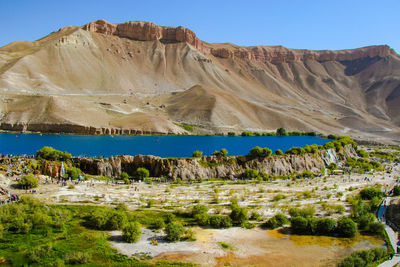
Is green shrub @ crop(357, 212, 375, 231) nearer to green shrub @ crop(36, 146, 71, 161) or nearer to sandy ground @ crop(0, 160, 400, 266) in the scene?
sandy ground @ crop(0, 160, 400, 266)

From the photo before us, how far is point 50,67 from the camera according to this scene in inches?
6762

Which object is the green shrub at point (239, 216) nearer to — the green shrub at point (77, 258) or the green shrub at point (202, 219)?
the green shrub at point (202, 219)

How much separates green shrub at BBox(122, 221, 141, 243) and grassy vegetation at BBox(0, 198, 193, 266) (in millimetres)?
1448

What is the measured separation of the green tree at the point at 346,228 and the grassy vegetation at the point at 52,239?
1623 centimetres

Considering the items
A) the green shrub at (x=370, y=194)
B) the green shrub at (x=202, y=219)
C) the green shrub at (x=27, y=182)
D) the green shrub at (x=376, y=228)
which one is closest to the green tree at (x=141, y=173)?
the green shrub at (x=27, y=182)

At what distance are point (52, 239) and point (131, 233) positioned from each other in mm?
5794

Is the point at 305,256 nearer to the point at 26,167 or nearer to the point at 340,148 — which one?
the point at 26,167

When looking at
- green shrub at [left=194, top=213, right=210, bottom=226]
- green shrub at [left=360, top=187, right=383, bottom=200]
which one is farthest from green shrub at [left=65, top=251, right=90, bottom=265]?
green shrub at [left=360, top=187, right=383, bottom=200]

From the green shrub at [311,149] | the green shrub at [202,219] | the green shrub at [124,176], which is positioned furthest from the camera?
the green shrub at [311,149]

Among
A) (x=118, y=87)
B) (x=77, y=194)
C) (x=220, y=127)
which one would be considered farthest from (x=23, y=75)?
(x=77, y=194)

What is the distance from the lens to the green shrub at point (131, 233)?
2500 centimetres

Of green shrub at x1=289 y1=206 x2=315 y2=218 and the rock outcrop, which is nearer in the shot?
green shrub at x1=289 y1=206 x2=315 y2=218

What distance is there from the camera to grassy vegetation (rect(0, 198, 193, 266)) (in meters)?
21.4

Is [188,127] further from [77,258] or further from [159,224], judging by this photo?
[77,258]
